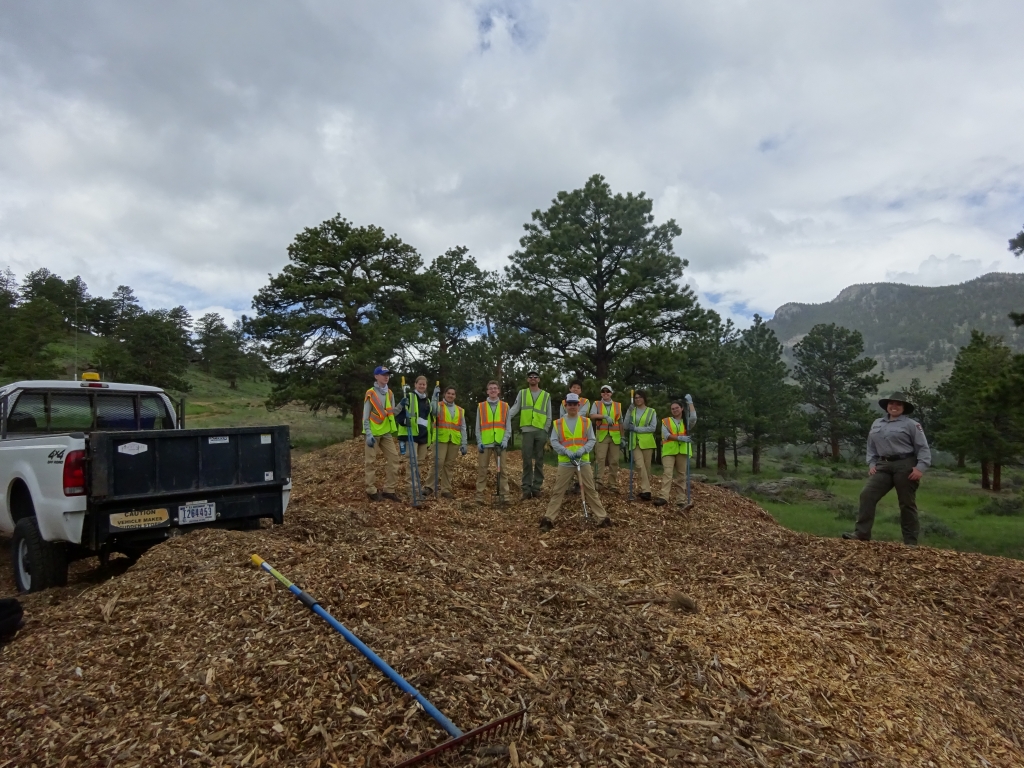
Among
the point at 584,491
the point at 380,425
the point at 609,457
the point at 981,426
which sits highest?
the point at 380,425

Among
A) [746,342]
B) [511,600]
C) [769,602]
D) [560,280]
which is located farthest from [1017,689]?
[746,342]

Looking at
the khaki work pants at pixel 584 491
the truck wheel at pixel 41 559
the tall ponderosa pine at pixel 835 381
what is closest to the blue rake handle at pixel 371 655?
the truck wheel at pixel 41 559

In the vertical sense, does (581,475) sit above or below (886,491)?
above

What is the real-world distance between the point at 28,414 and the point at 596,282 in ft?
66.0

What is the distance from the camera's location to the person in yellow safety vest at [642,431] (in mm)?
11055

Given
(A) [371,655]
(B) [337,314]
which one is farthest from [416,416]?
(B) [337,314]

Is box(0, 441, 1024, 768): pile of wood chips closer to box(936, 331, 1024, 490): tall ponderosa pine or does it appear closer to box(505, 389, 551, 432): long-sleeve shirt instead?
box(505, 389, 551, 432): long-sleeve shirt

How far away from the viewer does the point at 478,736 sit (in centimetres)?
305

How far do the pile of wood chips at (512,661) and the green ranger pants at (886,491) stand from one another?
117cm

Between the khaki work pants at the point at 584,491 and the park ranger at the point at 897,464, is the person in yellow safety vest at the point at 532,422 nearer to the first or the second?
the khaki work pants at the point at 584,491

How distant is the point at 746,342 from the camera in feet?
131

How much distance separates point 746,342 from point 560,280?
19907 mm

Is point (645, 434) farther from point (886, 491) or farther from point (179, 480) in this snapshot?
point (179, 480)

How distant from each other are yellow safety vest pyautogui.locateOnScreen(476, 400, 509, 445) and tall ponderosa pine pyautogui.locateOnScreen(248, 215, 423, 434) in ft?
47.4
